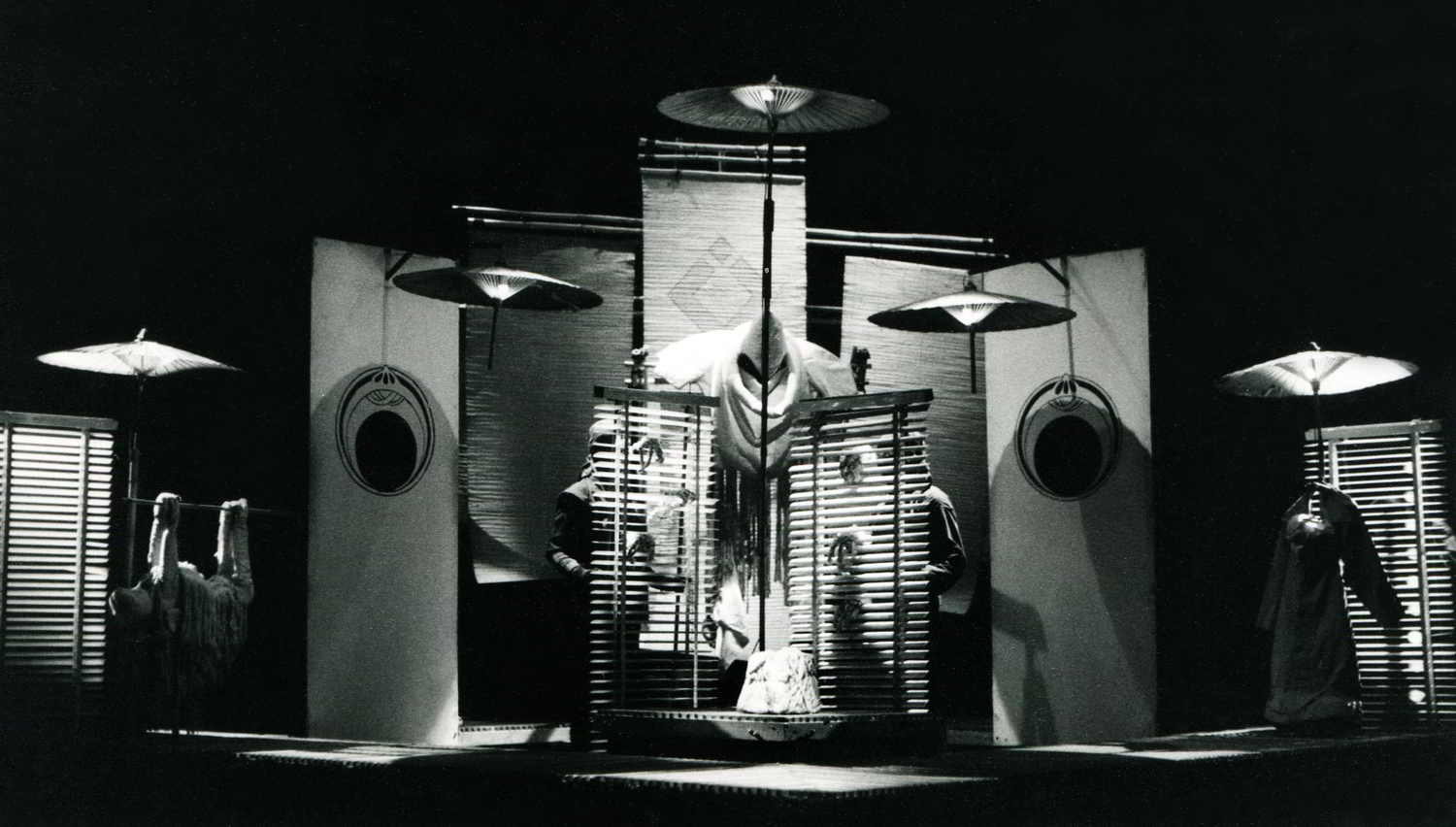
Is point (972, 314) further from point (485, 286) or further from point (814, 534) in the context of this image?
point (485, 286)

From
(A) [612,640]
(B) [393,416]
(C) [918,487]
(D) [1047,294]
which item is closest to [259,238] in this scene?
(B) [393,416]

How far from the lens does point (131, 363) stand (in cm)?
672

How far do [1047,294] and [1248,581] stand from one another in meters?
1.96

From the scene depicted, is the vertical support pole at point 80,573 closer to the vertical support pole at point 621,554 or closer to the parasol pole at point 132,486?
the parasol pole at point 132,486

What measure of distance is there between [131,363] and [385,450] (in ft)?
5.22

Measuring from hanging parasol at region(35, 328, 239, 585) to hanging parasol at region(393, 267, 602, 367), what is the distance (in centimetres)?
116

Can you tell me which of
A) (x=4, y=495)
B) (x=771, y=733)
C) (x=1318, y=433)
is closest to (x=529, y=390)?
(x=4, y=495)

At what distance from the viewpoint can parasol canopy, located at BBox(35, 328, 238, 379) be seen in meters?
6.67

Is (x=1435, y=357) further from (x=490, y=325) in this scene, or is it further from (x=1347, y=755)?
(x=490, y=325)

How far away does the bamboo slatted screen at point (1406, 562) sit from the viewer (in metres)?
7.58

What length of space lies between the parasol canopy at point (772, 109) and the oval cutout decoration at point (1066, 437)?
8.02 feet

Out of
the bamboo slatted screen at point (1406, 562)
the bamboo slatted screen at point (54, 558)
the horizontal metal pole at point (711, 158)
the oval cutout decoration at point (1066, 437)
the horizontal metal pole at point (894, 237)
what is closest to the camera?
the bamboo slatted screen at point (54, 558)

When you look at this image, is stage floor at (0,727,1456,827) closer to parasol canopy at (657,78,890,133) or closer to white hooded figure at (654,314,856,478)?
white hooded figure at (654,314,856,478)

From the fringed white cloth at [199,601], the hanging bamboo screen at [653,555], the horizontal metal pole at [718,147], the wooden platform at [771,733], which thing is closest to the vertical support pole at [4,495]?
the fringed white cloth at [199,601]
